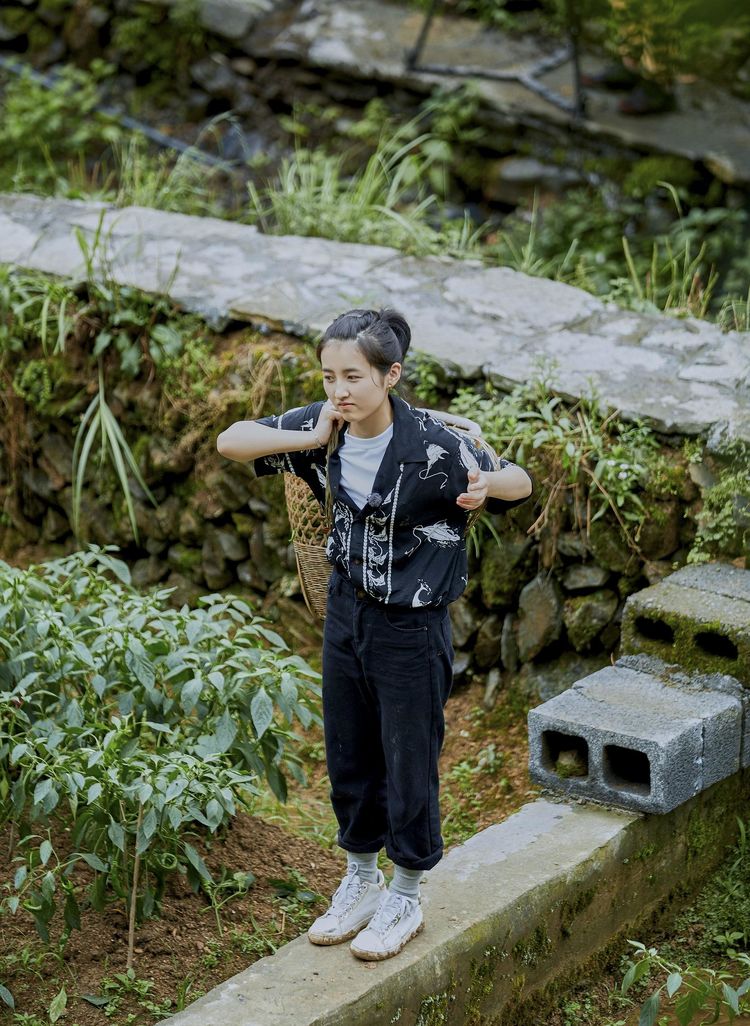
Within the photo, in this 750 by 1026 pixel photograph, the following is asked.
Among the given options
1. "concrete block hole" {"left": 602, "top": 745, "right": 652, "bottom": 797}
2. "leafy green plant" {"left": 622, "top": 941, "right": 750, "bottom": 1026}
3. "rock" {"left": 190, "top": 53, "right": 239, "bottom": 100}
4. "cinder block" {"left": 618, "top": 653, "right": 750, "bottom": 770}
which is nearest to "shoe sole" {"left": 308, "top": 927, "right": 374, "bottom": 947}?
"leafy green plant" {"left": 622, "top": 941, "right": 750, "bottom": 1026}

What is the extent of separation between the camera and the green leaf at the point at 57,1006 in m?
2.78

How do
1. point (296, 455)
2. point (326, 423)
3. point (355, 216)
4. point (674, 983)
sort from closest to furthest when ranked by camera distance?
1. point (674, 983)
2. point (326, 423)
3. point (296, 455)
4. point (355, 216)

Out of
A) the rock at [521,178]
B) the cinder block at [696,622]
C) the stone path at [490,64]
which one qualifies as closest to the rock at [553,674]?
the cinder block at [696,622]

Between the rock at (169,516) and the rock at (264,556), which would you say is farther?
the rock at (169,516)

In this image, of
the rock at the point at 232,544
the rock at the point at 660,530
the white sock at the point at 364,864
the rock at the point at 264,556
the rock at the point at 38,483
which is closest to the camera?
the white sock at the point at 364,864

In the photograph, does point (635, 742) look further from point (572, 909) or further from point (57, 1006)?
point (57, 1006)

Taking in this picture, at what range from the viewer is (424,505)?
266 centimetres

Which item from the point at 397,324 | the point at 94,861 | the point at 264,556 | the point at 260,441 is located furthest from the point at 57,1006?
the point at 264,556

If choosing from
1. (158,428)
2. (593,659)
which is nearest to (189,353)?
(158,428)

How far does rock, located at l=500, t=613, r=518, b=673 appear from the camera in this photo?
13.7 feet

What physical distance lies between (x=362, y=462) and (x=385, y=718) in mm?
527

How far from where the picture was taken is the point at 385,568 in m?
2.67

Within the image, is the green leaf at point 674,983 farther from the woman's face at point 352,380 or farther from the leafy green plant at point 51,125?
the leafy green plant at point 51,125

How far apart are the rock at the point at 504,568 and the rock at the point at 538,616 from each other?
0.16 ft
